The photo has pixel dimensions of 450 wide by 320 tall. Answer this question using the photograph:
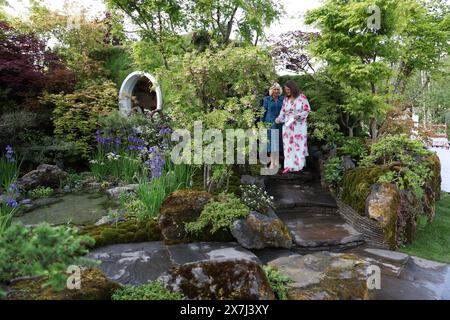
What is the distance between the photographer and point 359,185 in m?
5.14

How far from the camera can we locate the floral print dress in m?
6.05

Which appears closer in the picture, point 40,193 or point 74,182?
point 40,193

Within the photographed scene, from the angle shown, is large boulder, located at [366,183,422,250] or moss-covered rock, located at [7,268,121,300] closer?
moss-covered rock, located at [7,268,121,300]

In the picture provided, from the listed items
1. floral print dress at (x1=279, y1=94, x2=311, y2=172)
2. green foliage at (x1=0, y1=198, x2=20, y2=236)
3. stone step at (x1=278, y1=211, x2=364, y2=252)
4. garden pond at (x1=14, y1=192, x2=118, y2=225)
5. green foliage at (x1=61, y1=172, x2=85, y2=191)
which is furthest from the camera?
green foliage at (x1=61, y1=172, x2=85, y2=191)

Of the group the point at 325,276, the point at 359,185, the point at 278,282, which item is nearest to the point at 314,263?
the point at 325,276

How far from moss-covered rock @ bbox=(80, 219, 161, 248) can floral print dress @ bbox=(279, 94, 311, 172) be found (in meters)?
3.09

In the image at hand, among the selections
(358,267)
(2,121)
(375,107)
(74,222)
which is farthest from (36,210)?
(375,107)

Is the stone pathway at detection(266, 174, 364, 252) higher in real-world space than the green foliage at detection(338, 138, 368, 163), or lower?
lower

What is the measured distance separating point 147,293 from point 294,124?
14.2 feet

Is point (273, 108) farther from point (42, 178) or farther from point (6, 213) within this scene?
point (42, 178)

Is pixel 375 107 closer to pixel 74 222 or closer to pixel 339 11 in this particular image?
pixel 339 11

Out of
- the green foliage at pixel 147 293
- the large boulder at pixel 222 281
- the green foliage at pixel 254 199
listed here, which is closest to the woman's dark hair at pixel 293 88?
the green foliage at pixel 254 199

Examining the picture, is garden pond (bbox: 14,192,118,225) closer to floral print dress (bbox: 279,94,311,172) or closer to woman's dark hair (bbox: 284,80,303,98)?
floral print dress (bbox: 279,94,311,172)

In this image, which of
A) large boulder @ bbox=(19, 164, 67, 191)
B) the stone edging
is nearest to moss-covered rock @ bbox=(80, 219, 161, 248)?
the stone edging
